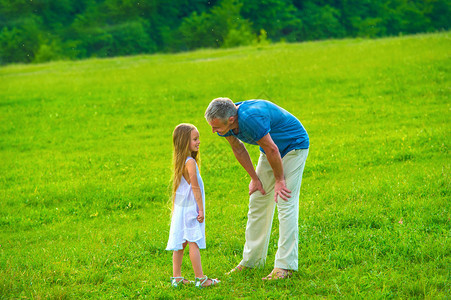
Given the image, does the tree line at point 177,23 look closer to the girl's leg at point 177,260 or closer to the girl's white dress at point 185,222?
the girl's white dress at point 185,222

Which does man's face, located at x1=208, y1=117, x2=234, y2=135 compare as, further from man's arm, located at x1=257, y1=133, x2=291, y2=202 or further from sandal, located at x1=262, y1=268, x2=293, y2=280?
sandal, located at x1=262, y1=268, x2=293, y2=280

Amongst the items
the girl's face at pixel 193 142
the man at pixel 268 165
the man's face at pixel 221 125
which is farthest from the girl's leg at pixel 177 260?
the man's face at pixel 221 125

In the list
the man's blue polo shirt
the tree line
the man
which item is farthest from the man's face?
the tree line

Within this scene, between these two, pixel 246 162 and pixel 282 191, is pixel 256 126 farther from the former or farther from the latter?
pixel 282 191

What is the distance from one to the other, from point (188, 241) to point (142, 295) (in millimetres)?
871

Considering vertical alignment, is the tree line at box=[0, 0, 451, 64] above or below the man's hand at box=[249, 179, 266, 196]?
above

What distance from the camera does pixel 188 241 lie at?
5.58 metres

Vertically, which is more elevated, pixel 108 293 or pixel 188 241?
pixel 188 241

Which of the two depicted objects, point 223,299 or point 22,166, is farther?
point 22,166

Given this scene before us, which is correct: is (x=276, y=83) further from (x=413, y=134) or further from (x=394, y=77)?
(x=413, y=134)

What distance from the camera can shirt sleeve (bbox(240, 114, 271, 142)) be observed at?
207 inches

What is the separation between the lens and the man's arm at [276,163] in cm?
533

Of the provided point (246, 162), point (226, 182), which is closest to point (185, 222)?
point (246, 162)

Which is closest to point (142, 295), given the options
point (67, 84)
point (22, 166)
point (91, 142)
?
point (22, 166)
